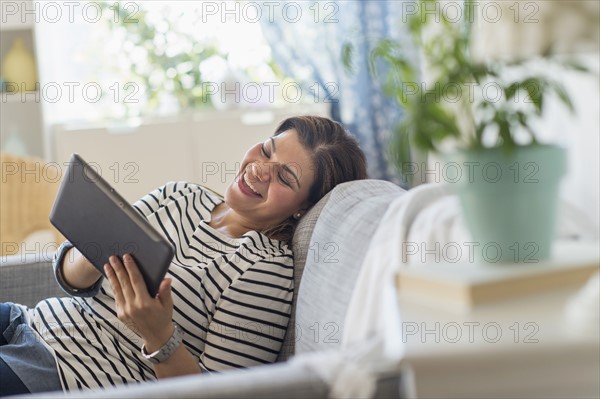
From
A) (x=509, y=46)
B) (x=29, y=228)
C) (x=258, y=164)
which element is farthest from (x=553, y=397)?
(x=29, y=228)

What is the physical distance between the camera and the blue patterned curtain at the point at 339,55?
4.36 m

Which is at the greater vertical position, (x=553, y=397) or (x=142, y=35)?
(x=142, y=35)

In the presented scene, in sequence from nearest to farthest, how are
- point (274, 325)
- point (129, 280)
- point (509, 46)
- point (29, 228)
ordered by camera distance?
point (509, 46) < point (129, 280) < point (274, 325) < point (29, 228)

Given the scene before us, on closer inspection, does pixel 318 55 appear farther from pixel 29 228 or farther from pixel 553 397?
pixel 553 397

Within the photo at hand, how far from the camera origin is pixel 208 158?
421 centimetres

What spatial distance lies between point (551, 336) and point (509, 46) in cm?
31

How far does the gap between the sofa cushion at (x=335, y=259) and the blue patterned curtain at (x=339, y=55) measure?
2.76 metres

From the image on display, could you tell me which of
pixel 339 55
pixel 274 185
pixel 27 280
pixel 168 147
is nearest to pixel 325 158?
pixel 274 185

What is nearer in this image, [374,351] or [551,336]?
[551,336]

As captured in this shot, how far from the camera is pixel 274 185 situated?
181 centimetres

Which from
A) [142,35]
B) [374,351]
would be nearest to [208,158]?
[142,35]

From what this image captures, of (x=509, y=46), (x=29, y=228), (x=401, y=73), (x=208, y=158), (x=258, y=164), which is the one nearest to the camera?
(x=509, y=46)

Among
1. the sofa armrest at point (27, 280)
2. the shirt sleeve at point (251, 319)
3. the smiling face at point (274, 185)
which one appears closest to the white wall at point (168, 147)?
the sofa armrest at point (27, 280)

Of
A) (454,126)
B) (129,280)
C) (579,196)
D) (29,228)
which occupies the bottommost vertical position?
(29,228)
